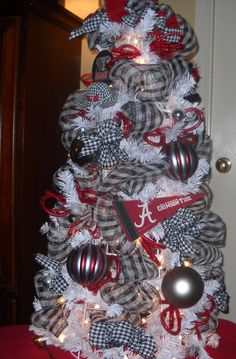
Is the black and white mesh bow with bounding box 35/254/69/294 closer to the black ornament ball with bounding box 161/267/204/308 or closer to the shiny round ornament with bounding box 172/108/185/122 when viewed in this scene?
the black ornament ball with bounding box 161/267/204/308

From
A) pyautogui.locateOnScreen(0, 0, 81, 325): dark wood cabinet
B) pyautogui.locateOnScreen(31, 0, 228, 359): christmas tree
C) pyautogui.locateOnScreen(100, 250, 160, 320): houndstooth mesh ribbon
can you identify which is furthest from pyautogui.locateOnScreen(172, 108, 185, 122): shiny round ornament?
pyautogui.locateOnScreen(0, 0, 81, 325): dark wood cabinet

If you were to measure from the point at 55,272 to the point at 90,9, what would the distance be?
4.19 feet

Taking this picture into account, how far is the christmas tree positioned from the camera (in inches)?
36.9

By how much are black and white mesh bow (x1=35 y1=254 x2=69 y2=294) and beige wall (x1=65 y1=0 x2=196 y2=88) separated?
936mm

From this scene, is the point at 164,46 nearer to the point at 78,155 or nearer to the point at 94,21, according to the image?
the point at 94,21

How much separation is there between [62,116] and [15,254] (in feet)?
1.87

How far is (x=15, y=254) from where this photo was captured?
1.36 metres

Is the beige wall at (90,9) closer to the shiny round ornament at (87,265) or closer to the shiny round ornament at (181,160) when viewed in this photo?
the shiny round ornament at (181,160)

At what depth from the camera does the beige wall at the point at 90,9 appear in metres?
1.59

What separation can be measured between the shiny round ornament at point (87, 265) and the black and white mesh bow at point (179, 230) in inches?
6.7

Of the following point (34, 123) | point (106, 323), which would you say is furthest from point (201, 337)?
point (34, 123)

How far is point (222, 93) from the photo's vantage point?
5.12ft

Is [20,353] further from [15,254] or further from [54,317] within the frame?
[15,254]

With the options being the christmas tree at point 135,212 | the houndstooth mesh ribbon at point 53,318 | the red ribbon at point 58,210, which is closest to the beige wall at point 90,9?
the christmas tree at point 135,212
